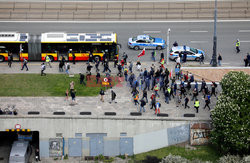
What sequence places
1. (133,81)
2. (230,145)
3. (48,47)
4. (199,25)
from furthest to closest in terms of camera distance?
(199,25) < (48,47) < (133,81) < (230,145)

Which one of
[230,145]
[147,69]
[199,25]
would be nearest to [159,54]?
[147,69]

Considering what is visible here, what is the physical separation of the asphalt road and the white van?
19545 millimetres

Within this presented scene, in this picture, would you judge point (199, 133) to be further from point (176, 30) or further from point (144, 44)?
point (176, 30)

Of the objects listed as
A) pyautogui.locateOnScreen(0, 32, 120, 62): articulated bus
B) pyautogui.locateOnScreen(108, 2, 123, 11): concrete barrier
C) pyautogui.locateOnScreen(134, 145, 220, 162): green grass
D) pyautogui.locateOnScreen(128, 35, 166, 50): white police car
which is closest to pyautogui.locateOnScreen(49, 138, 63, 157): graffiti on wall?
pyautogui.locateOnScreen(134, 145, 220, 162): green grass

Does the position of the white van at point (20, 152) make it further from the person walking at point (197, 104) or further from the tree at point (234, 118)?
the tree at point (234, 118)

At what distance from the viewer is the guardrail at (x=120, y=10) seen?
7631 cm

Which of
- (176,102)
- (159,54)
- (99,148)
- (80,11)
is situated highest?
(80,11)

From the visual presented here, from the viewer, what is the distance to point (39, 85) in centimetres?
5984

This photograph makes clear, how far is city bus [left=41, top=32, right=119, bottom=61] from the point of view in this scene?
213 feet

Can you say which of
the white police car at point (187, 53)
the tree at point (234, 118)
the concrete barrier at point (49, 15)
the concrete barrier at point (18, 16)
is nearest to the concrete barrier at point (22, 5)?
the concrete barrier at point (18, 16)

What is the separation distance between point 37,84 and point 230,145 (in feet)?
70.5

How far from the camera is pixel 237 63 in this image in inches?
2579

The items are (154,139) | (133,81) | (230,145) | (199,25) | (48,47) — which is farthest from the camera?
(199,25)

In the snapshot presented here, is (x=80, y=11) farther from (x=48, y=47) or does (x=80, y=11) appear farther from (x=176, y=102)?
(x=176, y=102)
